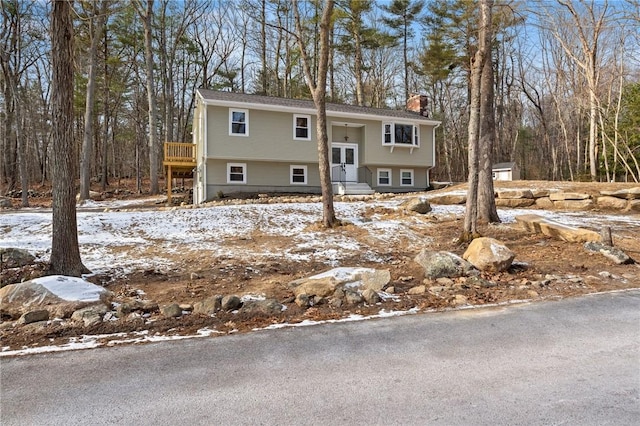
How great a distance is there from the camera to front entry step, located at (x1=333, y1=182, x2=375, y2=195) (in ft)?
64.7

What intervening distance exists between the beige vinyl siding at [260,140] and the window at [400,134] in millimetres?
4175

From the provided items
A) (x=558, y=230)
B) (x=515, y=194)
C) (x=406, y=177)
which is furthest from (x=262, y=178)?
(x=558, y=230)

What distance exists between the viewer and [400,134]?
21375mm

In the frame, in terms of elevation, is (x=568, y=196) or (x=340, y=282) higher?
(x=568, y=196)

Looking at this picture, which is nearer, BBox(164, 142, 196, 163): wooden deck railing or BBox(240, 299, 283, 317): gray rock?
BBox(240, 299, 283, 317): gray rock

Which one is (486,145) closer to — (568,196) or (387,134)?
(568,196)

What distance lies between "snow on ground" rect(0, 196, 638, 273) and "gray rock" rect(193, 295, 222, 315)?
108 inches

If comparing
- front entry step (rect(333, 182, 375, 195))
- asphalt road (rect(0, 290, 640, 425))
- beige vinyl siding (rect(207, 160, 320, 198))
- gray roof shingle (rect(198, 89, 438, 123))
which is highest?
gray roof shingle (rect(198, 89, 438, 123))

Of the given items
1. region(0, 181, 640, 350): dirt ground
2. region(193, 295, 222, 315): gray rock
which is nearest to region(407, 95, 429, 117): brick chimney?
region(0, 181, 640, 350): dirt ground

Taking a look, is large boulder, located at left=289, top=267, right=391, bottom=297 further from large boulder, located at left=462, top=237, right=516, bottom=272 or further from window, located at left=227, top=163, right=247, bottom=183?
window, located at left=227, top=163, right=247, bottom=183

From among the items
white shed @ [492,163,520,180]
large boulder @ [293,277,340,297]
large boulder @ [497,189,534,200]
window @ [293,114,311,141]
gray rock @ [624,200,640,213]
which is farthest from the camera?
white shed @ [492,163,520,180]

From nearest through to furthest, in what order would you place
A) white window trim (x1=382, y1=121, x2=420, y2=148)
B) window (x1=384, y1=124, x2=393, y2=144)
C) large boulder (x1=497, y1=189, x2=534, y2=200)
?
large boulder (x1=497, y1=189, x2=534, y2=200) < white window trim (x1=382, y1=121, x2=420, y2=148) < window (x1=384, y1=124, x2=393, y2=144)

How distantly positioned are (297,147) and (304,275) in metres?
13.7

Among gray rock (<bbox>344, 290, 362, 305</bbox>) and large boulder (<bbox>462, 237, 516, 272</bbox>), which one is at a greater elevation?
large boulder (<bbox>462, 237, 516, 272</bbox>)
